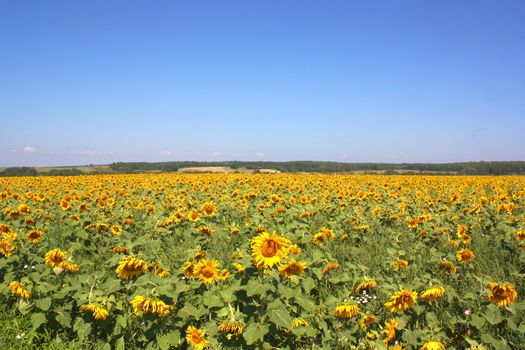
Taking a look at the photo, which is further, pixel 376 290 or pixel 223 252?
pixel 223 252

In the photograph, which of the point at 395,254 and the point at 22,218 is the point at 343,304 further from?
the point at 22,218

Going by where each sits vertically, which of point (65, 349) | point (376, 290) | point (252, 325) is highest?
point (252, 325)

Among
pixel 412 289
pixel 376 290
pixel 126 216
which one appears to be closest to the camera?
pixel 412 289

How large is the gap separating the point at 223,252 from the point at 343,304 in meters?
3.52

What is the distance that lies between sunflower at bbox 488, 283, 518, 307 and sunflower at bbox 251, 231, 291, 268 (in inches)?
78.7

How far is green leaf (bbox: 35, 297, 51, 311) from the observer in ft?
12.3

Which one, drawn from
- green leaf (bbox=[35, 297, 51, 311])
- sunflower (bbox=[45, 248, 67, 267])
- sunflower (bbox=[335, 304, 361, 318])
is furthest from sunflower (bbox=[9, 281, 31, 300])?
sunflower (bbox=[335, 304, 361, 318])

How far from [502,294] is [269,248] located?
7.29 ft

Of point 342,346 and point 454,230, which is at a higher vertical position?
point 454,230

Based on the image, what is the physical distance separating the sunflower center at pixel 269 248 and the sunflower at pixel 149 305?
959 millimetres

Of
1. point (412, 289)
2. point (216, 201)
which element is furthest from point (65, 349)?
point (216, 201)

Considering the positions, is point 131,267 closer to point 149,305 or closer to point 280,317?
point 149,305

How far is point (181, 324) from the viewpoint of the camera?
3.19 meters

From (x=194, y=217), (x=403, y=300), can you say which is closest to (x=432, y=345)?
(x=403, y=300)
